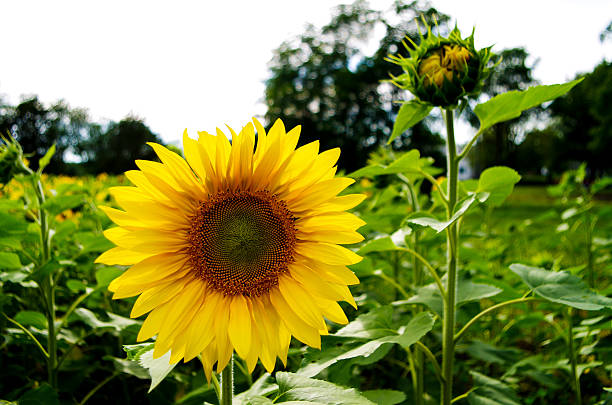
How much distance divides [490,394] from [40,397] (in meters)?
1.28

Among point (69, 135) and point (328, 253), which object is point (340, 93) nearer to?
point (69, 135)

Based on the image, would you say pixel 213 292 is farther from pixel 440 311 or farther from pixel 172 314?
pixel 440 311

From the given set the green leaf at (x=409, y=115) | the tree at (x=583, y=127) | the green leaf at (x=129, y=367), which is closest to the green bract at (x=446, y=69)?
the green leaf at (x=409, y=115)

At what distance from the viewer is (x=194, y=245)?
1.00 metres

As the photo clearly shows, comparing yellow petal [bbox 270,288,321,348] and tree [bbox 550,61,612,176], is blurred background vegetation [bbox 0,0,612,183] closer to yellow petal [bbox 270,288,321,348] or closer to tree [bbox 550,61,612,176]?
tree [bbox 550,61,612,176]

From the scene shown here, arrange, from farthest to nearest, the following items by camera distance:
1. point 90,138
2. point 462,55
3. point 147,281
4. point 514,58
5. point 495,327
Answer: point 514,58
point 90,138
point 495,327
point 462,55
point 147,281

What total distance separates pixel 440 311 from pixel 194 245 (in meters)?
0.80

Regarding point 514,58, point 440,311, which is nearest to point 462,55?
point 440,311

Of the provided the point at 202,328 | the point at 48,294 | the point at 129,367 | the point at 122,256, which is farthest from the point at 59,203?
the point at 202,328

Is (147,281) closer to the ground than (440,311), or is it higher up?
higher up

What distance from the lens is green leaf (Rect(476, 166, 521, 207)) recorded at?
50.3 inches

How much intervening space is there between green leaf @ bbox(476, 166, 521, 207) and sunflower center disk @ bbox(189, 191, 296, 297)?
2.01 feet

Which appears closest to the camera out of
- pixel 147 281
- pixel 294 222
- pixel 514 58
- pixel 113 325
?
pixel 147 281

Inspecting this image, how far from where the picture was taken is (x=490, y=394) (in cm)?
142
